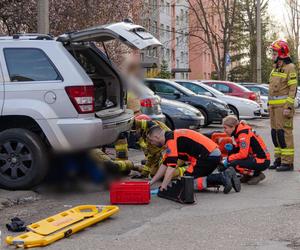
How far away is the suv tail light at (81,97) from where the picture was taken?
750 cm

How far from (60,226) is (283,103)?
17.2 feet

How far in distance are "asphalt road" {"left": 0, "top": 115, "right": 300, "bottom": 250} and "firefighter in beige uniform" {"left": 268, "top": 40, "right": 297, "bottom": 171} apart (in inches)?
64.5

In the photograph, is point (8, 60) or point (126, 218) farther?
point (8, 60)

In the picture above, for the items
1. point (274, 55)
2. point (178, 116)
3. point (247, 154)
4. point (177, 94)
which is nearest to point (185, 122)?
point (178, 116)

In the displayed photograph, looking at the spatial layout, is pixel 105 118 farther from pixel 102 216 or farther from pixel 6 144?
pixel 102 216

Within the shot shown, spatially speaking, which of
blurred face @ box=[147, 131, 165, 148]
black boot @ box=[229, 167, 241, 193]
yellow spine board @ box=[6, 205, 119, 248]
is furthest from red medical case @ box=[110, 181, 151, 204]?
black boot @ box=[229, 167, 241, 193]

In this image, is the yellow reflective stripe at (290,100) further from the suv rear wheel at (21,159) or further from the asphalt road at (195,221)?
the suv rear wheel at (21,159)

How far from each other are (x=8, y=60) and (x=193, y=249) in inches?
152

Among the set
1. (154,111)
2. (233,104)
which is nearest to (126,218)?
(154,111)

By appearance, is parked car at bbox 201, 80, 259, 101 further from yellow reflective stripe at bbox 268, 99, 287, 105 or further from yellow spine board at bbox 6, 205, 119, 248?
yellow spine board at bbox 6, 205, 119, 248

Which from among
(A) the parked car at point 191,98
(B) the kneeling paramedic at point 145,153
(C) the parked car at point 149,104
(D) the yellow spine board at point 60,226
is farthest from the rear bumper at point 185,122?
(D) the yellow spine board at point 60,226

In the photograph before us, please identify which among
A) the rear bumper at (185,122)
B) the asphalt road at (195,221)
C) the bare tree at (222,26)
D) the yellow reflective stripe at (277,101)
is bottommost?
the asphalt road at (195,221)

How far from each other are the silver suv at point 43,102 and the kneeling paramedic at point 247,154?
1912 mm

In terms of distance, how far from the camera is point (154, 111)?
12039 millimetres
